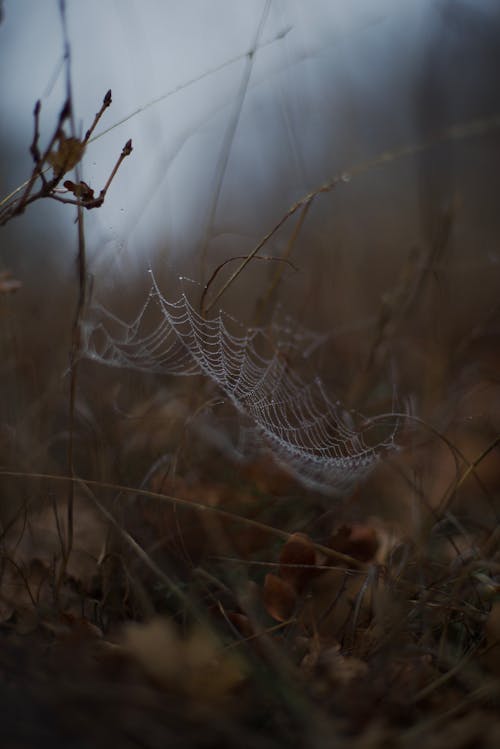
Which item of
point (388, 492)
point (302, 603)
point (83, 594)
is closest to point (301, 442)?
point (388, 492)

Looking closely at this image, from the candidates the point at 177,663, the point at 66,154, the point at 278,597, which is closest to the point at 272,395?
the point at 278,597

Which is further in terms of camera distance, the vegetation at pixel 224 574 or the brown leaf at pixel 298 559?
the brown leaf at pixel 298 559

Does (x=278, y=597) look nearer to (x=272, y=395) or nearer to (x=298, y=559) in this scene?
(x=298, y=559)

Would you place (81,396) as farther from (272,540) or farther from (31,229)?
(31,229)

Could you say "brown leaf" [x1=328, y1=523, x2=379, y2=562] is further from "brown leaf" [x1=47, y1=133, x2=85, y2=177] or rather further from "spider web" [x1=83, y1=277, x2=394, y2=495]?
"brown leaf" [x1=47, y1=133, x2=85, y2=177]

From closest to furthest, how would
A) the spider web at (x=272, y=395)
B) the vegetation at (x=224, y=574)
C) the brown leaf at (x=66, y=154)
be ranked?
the vegetation at (x=224, y=574)
the brown leaf at (x=66, y=154)
the spider web at (x=272, y=395)

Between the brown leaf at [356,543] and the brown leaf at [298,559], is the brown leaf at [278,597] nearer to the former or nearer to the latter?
the brown leaf at [298,559]

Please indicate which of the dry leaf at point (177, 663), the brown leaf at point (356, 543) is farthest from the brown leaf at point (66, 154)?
the brown leaf at point (356, 543)

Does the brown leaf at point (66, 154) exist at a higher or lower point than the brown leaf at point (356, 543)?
higher
